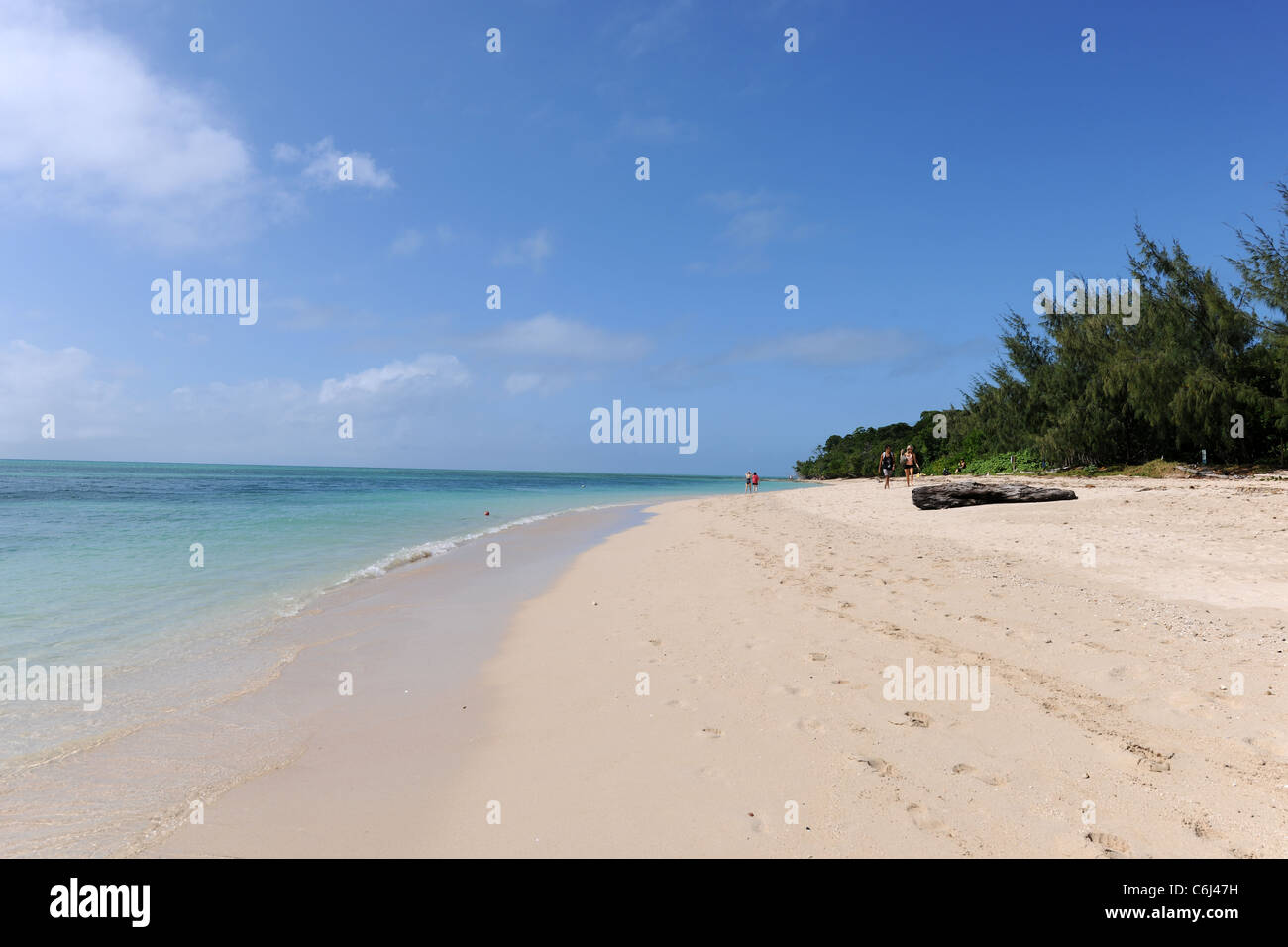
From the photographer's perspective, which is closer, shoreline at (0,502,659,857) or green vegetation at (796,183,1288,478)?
shoreline at (0,502,659,857)

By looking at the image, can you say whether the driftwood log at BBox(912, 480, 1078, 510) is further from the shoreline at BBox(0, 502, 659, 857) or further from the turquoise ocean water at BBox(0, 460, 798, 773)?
the turquoise ocean water at BBox(0, 460, 798, 773)

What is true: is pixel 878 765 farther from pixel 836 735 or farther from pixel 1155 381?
pixel 1155 381

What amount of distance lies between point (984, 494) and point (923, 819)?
52.2 ft

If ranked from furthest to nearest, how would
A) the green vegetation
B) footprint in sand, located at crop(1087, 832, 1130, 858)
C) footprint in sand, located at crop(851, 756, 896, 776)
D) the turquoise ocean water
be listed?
the green vegetation → the turquoise ocean water → footprint in sand, located at crop(851, 756, 896, 776) → footprint in sand, located at crop(1087, 832, 1130, 858)

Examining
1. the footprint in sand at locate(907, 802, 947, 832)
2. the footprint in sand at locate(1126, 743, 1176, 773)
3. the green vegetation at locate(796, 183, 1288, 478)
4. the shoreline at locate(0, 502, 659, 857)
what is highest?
the green vegetation at locate(796, 183, 1288, 478)

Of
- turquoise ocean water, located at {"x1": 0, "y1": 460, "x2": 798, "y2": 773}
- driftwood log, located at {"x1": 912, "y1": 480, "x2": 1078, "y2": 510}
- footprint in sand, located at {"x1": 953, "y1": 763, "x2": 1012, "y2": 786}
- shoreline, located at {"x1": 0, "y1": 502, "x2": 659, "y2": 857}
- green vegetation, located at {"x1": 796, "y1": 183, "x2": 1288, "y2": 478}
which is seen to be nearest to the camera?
shoreline, located at {"x1": 0, "y1": 502, "x2": 659, "y2": 857}

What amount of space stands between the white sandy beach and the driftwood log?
25.7 feet

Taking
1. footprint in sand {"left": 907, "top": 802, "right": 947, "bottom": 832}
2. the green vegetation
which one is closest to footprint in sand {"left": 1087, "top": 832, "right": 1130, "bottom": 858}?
footprint in sand {"left": 907, "top": 802, "right": 947, "bottom": 832}

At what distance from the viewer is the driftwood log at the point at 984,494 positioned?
53.7 feet

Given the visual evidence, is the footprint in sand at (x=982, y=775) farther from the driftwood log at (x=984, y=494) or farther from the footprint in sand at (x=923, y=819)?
the driftwood log at (x=984, y=494)

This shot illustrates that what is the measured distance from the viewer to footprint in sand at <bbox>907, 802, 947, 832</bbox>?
122 inches

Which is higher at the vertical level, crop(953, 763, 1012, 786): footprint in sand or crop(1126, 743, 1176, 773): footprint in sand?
crop(1126, 743, 1176, 773): footprint in sand

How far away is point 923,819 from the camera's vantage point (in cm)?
318
